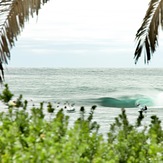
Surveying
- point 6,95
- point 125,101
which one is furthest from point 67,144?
point 125,101

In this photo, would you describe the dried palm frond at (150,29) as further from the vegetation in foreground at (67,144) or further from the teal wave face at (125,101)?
the teal wave face at (125,101)

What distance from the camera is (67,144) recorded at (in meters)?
4.83

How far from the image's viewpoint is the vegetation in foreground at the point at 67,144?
4.65m

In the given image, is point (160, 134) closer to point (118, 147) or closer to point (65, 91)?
point (118, 147)

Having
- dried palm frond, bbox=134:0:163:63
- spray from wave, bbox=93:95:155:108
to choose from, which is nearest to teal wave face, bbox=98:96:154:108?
spray from wave, bbox=93:95:155:108

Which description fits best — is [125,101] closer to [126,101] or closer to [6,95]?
[126,101]

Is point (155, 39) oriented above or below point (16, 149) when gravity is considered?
above

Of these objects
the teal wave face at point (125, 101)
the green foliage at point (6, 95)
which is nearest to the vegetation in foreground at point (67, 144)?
the green foliage at point (6, 95)

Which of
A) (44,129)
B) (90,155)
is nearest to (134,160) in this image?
(90,155)

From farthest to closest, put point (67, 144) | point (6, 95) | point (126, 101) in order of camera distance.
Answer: point (126, 101), point (6, 95), point (67, 144)

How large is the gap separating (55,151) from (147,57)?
4.80 m

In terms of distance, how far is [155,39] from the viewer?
9.20 metres

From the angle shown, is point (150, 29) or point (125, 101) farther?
point (125, 101)

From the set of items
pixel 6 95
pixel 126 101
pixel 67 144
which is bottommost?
pixel 126 101
